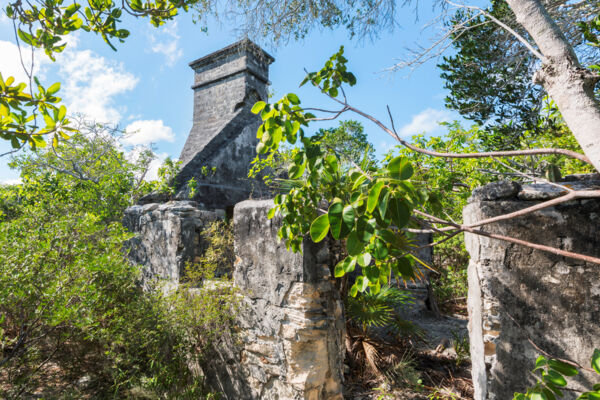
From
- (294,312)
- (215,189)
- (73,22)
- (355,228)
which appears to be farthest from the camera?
(215,189)

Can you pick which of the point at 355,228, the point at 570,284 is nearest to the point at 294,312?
the point at 355,228

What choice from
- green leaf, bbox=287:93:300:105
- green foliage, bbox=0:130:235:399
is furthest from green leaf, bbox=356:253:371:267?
green foliage, bbox=0:130:235:399

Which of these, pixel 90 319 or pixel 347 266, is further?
pixel 90 319

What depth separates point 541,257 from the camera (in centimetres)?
155

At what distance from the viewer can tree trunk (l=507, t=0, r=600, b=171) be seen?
3.59ft

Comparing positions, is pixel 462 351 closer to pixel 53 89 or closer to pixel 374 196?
pixel 374 196

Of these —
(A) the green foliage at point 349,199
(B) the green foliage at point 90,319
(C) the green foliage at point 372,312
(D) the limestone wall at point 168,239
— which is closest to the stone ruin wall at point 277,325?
(B) the green foliage at point 90,319

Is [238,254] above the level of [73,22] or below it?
below

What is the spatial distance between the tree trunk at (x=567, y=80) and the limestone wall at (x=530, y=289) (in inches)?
22.0

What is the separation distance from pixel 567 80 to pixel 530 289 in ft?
3.32

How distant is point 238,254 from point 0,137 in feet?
7.04

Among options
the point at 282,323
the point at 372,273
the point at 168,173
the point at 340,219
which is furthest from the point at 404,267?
the point at 168,173

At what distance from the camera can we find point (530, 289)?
5.12ft

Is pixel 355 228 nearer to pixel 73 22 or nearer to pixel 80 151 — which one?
pixel 73 22
